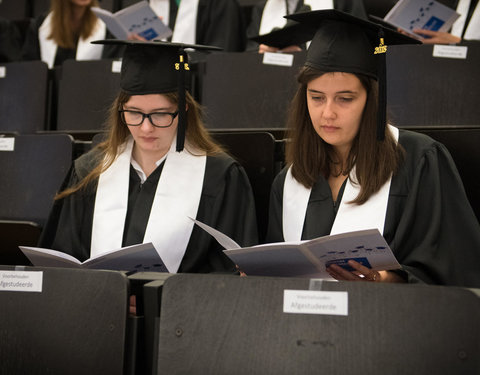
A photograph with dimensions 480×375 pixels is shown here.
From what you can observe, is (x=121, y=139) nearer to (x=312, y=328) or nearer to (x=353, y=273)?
(x=353, y=273)

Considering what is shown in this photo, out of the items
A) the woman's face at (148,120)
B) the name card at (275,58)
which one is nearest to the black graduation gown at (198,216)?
the woman's face at (148,120)

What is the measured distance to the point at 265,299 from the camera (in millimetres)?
1467

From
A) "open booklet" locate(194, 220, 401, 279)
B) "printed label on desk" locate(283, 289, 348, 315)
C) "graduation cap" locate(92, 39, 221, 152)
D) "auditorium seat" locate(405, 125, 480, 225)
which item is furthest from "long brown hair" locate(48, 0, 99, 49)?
"printed label on desk" locate(283, 289, 348, 315)

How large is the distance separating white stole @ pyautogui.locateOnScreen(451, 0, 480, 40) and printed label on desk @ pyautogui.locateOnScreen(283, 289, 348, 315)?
3.27 metres

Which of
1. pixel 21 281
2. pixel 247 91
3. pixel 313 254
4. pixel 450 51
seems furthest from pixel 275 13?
pixel 21 281

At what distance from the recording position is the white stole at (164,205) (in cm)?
276

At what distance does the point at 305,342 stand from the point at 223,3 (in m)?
4.22

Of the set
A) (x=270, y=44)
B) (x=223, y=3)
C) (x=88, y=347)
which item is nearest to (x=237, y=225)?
(x=270, y=44)

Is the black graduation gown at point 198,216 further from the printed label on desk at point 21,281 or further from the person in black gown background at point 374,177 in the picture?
the printed label on desk at point 21,281

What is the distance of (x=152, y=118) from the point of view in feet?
9.13

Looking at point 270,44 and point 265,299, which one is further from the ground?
point 270,44

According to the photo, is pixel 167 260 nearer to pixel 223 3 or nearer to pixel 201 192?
pixel 201 192

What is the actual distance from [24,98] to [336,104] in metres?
2.53

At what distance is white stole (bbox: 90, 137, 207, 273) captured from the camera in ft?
9.05
